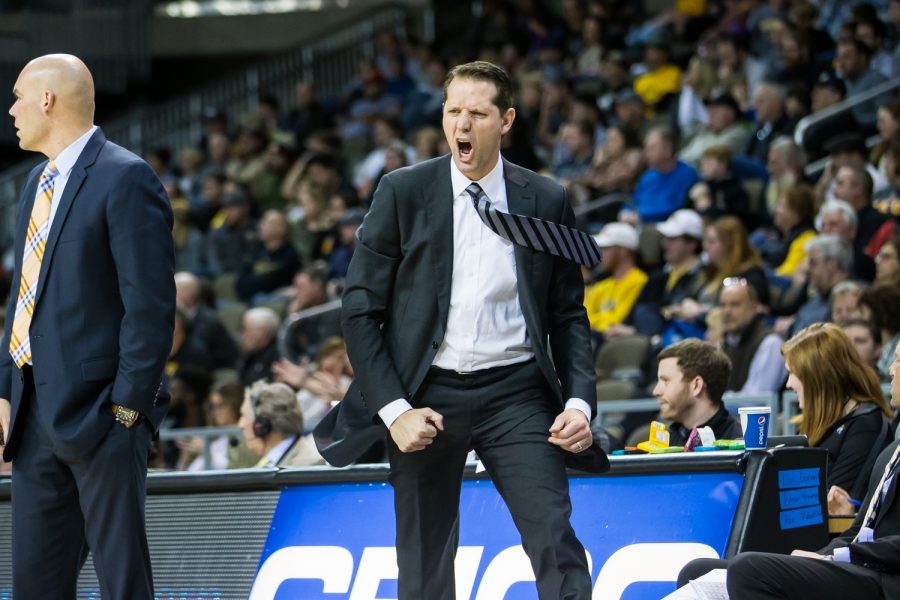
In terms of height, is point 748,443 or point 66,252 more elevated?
point 66,252

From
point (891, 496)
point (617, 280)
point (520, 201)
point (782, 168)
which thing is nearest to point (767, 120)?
point (782, 168)

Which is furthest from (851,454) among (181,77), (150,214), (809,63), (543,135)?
(181,77)

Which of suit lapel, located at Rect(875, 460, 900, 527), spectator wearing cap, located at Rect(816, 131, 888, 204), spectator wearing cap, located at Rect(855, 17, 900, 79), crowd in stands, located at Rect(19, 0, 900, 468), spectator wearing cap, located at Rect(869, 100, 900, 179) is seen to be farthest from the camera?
spectator wearing cap, located at Rect(855, 17, 900, 79)

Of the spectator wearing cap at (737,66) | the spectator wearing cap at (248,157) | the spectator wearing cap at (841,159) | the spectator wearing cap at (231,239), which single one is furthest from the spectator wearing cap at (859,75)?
the spectator wearing cap at (248,157)

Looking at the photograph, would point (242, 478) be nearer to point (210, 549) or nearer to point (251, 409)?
point (210, 549)

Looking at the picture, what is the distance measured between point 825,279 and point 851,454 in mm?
2948

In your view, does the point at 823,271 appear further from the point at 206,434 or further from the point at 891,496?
the point at 891,496

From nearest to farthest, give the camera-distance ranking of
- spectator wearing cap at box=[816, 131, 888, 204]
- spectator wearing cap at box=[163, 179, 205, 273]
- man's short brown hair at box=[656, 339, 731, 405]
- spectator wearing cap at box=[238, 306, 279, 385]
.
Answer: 1. man's short brown hair at box=[656, 339, 731, 405]
2. spectator wearing cap at box=[816, 131, 888, 204]
3. spectator wearing cap at box=[238, 306, 279, 385]
4. spectator wearing cap at box=[163, 179, 205, 273]

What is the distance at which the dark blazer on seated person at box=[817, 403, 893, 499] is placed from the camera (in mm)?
5496

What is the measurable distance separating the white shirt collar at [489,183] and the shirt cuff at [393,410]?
2.02 feet

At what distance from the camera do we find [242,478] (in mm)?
5648

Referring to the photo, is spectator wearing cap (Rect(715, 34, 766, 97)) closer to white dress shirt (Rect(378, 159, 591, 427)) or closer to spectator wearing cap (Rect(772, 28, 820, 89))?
spectator wearing cap (Rect(772, 28, 820, 89))

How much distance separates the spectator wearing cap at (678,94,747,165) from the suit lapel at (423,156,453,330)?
798cm

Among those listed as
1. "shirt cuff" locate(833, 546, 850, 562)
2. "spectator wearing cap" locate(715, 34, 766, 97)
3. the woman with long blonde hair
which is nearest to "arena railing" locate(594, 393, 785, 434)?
the woman with long blonde hair
